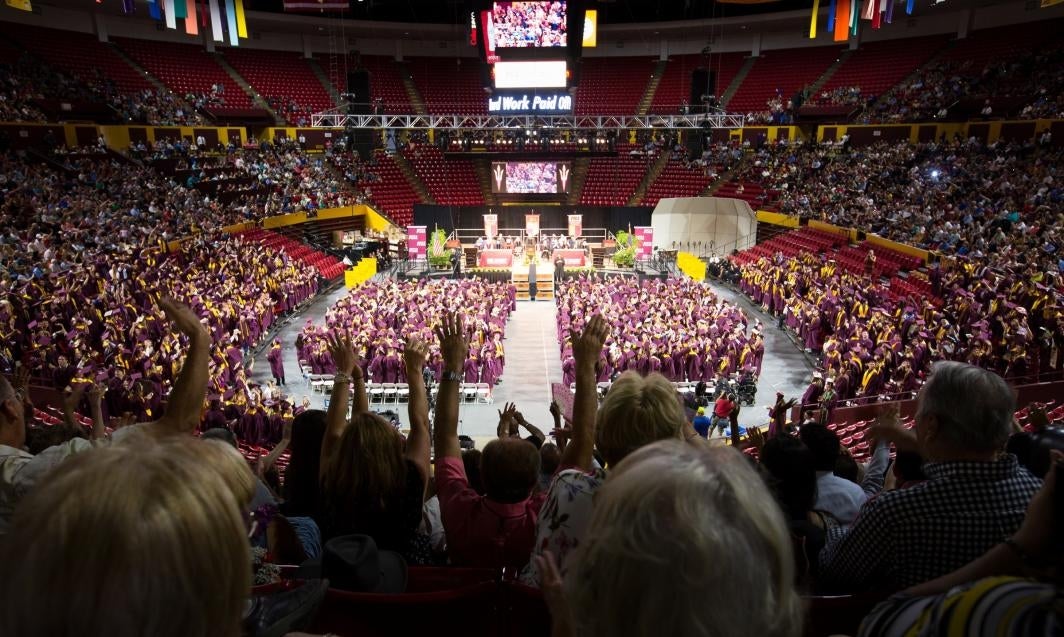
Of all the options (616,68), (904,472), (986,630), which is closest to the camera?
(986,630)

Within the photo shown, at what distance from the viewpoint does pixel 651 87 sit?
1555 inches

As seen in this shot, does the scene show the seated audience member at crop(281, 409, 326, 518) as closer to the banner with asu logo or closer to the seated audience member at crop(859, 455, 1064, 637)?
the seated audience member at crop(859, 455, 1064, 637)

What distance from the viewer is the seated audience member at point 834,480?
11.0 ft

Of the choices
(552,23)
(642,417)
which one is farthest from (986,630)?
(552,23)

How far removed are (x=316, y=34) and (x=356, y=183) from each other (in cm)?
1135

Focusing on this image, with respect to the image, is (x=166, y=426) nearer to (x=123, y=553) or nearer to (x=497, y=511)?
(x=497, y=511)

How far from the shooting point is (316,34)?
38.0 m

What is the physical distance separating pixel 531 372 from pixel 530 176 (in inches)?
785

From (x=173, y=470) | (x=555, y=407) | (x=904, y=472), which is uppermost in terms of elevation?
(x=173, y=470)

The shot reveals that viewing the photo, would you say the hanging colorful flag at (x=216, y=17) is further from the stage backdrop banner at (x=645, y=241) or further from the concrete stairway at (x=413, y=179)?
the stage backdrop banner at (x=645, y=241)

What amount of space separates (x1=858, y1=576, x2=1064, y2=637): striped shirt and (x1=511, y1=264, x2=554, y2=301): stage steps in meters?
23.6

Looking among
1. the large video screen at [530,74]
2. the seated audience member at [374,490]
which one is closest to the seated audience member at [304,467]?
the seated audience member at [374,490]

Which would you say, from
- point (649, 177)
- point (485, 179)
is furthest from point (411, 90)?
point (649, 177)

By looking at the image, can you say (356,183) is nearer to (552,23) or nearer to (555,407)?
(552,23)
